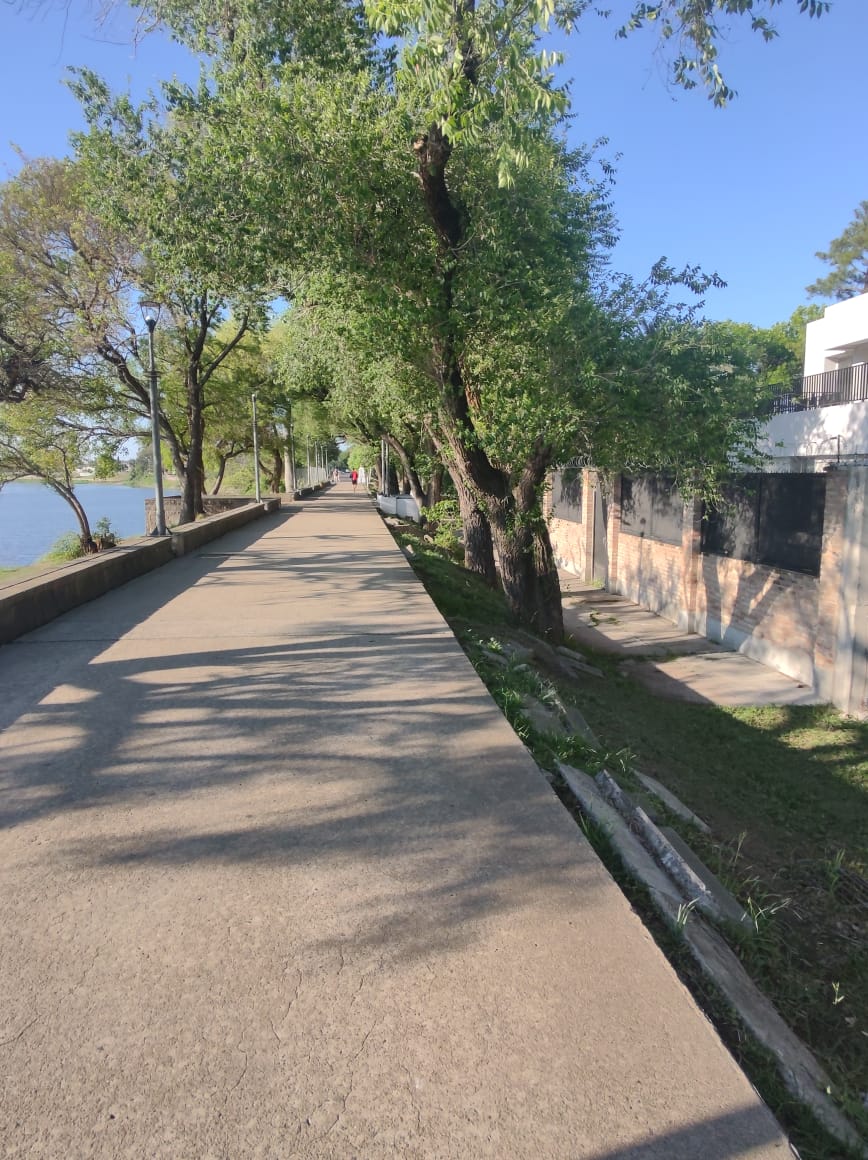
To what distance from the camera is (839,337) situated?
30953 mm

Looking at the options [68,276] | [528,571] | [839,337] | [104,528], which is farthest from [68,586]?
[839,337]

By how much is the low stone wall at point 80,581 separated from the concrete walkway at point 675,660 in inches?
294

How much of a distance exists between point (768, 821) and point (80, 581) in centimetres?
703

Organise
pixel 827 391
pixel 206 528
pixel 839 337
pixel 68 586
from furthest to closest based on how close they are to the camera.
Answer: pixel 839 337, pixel 827 391, pixel 206 528, pixel 68 586

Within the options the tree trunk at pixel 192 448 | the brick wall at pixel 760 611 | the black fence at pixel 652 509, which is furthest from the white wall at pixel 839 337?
the tree trunk at pixel 192 448

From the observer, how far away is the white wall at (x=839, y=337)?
98.2 ft

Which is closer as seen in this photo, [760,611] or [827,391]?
[760,611]

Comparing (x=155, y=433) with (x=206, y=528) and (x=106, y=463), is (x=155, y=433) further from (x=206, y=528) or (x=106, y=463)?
(x=106, y=463)

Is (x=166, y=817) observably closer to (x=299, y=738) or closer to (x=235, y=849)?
(x=235, y=849)

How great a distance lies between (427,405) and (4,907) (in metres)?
10.7

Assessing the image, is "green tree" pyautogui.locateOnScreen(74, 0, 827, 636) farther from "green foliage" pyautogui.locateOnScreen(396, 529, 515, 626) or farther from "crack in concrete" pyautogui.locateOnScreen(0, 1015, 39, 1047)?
"crack in concrete" pyautogui.locateOnScreen(0, 1015, 39, 1047)

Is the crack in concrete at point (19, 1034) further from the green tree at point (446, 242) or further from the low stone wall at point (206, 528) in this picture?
the low stone wall at point (206, 528)

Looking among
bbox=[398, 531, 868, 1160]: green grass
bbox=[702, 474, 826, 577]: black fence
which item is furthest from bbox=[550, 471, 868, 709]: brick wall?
bbox=[398, 531, 868, 1160]: green grass

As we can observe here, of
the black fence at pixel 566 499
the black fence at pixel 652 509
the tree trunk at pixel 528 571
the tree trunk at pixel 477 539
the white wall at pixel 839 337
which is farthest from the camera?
the white wall at pixel 839 337
